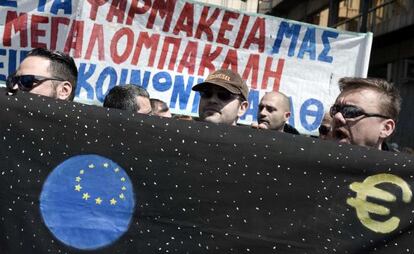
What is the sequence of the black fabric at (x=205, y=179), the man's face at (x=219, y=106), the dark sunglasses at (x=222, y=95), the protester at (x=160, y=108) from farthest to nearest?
the protester at (x=160, y=108)
the dark sunglasses at (x=222, y=95)
the man's face at (x=219, y=106)
the black fabric at (x=205, y=179)

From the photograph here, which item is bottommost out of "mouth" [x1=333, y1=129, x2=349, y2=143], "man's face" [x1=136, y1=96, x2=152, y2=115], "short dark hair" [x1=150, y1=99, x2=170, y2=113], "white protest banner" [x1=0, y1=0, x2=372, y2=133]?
"mouth" [x1=333, y1=129, x2=349, y2=143]

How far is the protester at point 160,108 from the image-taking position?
4410 millimetres

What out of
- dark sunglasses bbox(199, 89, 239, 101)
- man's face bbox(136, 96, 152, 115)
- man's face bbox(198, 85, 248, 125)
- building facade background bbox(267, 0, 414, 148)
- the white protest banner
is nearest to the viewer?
man's face bbox(198, 85, 248, 125)

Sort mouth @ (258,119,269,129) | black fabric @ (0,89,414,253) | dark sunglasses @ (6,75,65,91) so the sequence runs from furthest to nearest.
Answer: mouth @ (258,119,269,129) < dark sunglasses @ (6,75,65,91) < black fabric @ (0,89,414,253)

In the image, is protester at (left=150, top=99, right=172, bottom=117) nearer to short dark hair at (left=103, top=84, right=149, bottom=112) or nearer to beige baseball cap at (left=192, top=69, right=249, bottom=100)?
short dark hair at (left=103, top=84, right=149, bottom=112)

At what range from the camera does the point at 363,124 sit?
2.44 meters

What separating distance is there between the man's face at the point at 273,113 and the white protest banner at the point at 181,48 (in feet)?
2.14

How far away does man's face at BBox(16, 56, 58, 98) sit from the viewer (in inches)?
109

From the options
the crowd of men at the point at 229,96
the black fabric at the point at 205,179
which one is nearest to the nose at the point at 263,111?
the crowd of men at the point at 229,96

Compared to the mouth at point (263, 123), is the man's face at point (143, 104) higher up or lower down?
lower down

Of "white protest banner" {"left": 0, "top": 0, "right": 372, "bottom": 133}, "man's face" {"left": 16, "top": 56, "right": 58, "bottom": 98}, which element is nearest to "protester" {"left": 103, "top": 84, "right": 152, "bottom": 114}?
"man's face" {"left": 16, "top": 56, "right": 58, "bottom": 98}

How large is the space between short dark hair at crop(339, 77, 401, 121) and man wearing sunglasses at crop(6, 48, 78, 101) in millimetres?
1223

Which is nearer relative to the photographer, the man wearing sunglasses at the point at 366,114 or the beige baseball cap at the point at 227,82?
the man wearing sunglasses at the point at 366,114

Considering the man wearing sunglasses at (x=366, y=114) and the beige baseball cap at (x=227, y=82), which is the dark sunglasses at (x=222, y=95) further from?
the man wearing sunglasses at (x=366, y=114)
